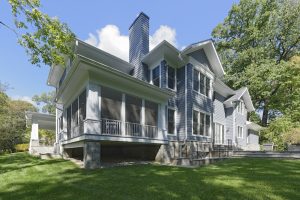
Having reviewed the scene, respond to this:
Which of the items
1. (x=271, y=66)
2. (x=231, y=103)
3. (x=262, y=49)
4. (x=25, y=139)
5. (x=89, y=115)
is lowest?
(x=25, y=139)

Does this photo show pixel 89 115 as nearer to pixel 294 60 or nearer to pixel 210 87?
pixel 210 87

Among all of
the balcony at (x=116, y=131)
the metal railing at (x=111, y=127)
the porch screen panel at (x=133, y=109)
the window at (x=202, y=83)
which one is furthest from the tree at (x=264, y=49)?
the metal railing at (x=111, y=127)

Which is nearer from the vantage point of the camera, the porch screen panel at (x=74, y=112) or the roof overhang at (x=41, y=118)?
the porch screen panel at (x=74, y=112)

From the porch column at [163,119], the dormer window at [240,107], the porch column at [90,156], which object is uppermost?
the dormer window at [240,107]

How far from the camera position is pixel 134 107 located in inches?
455

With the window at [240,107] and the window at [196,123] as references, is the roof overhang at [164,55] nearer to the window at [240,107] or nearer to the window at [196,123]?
the window at [196,123]

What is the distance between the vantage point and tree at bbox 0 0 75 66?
25.6 ft

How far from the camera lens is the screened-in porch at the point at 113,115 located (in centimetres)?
886

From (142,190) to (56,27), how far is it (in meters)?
7.47

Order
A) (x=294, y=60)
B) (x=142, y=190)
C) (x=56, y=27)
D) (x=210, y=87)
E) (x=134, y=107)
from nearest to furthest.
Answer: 1. (x=142, y=190)
2. (x=56, y=27)
3. (x=134, y=107)
4. (x=210, y=87)
5. (x=294, y=60)

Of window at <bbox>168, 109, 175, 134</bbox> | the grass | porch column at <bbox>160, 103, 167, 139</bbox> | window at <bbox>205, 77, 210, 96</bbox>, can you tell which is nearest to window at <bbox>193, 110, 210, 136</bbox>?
window at <bbox>168, 109, 175, 134</bbox>

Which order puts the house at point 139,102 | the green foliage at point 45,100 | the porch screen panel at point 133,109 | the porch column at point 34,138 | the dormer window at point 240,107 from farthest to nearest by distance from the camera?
1. the green foliage at point 45,100
2. the dormer window at point 240,107
3. the porch column at point 34,138
4. the porch screen panel at point 133,109
5. the house at point 139,102

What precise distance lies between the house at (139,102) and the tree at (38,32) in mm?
1039

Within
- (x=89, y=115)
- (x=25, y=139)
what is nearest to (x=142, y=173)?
(x=89, y=115)
